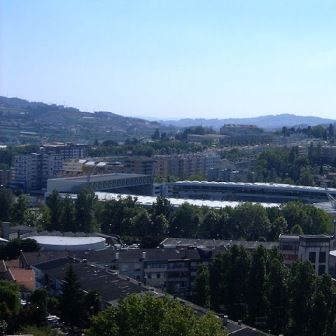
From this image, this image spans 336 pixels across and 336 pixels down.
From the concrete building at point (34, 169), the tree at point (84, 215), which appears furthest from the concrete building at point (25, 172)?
the tree at point (84, 215)

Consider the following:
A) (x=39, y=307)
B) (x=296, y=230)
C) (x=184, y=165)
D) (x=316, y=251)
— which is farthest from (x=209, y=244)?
(x=184, y=165)

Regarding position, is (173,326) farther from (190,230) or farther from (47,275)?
(190,230)

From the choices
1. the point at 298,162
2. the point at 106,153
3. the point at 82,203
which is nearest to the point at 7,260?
the point at 82,203

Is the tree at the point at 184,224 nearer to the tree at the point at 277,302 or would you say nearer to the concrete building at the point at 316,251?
the concrete building at the point at 316,251

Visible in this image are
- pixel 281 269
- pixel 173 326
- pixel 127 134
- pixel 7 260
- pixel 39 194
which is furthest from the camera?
pixel 127 134

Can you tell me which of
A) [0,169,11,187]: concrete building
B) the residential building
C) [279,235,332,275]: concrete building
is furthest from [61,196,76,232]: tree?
[0,169,11,187]: concrete building

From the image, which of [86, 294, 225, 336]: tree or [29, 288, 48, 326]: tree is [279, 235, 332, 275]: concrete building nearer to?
[29, 288, 48, 326]: tree

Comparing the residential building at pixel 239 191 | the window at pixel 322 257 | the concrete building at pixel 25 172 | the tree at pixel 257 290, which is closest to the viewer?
the tree at pixel 257 290
